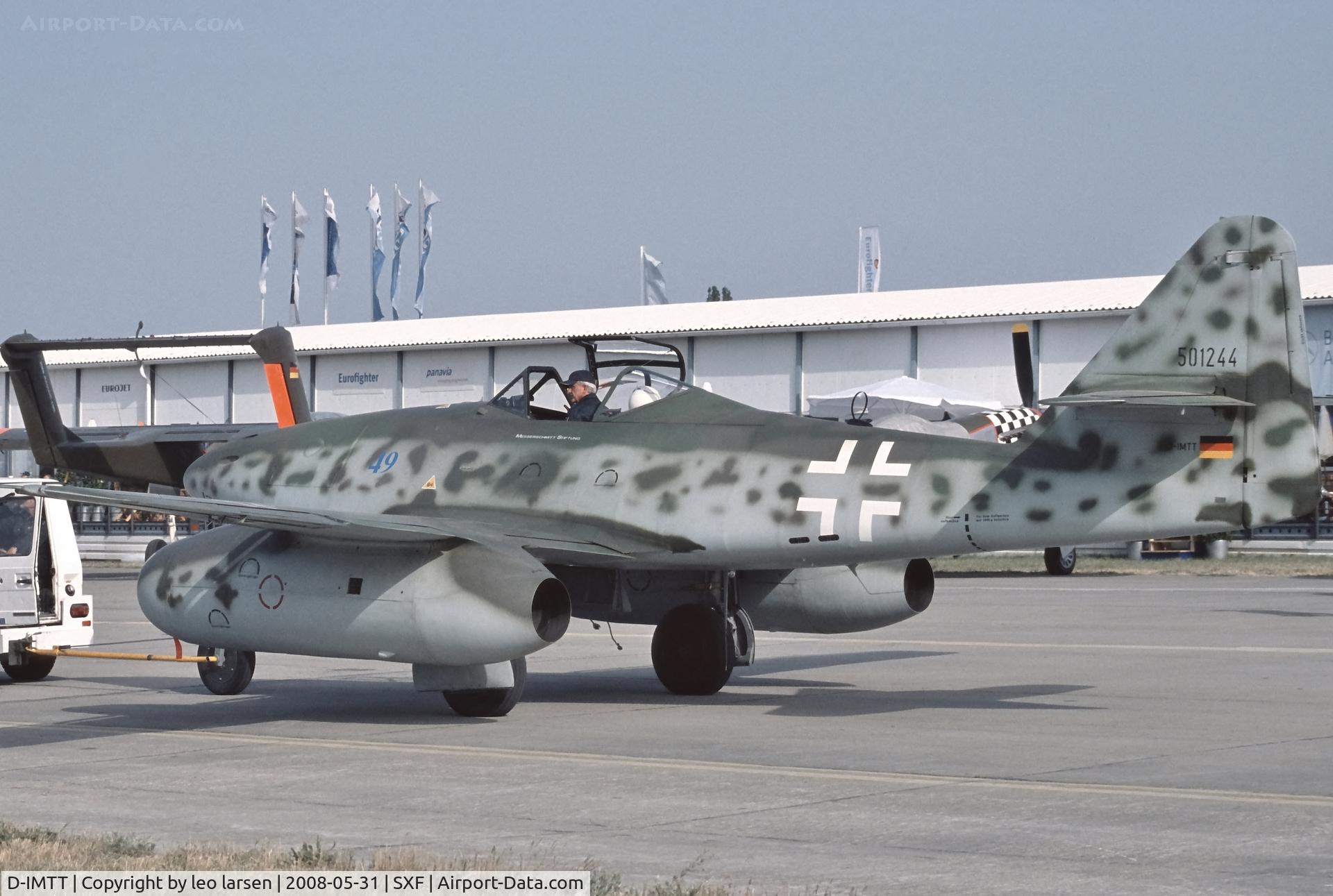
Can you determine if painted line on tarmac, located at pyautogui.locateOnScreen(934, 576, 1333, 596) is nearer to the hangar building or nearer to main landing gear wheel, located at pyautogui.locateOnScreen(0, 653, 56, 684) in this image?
the hangar building

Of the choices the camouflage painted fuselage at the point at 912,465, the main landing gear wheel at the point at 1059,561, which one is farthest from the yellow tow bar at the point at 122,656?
the main landing gear wheel at the point at 1059,561

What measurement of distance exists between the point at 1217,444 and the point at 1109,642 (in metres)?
8.47

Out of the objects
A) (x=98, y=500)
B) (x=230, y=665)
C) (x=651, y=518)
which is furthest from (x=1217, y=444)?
(x=230, y=665)

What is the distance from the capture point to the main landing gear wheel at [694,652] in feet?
49.5

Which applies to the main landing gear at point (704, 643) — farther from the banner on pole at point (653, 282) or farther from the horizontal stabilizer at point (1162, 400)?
the banner on pole at point (653, 282)

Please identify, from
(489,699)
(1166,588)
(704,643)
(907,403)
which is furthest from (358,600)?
(907,403)

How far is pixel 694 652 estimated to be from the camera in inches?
596

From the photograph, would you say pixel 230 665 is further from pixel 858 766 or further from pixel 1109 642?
pixel 1109 642

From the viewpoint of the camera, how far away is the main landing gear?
49.5ft

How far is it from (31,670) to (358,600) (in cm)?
681

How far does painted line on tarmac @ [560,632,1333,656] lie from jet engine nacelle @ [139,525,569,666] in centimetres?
746

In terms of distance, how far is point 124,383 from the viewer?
6253cm

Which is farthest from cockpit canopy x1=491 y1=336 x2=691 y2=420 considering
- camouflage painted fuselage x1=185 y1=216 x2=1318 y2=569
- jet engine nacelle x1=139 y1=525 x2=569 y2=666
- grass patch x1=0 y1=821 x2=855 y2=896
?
grass patch x1=0 y1=821 x2=855 y2=896

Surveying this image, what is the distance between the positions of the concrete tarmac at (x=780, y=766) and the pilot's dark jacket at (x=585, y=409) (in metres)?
2.52
